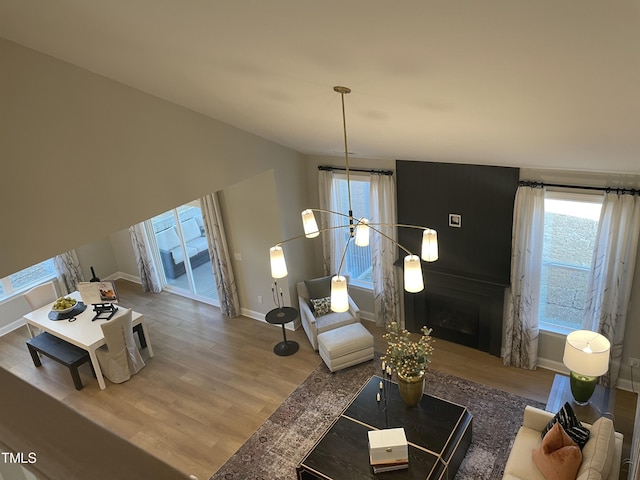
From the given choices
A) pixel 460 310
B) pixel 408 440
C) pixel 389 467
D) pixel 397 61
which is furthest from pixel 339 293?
pixel 460 310

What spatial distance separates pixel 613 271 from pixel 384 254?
270 centimetres

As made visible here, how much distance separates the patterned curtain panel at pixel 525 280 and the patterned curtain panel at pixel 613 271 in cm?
56

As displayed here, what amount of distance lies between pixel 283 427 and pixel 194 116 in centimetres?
347

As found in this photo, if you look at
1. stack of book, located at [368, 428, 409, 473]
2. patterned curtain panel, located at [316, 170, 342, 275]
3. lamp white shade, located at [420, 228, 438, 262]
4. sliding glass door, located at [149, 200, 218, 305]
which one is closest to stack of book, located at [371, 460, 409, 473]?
stack of book, located at [368, 428, 409, 473]

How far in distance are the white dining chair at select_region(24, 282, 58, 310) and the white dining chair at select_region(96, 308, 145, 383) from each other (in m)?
1.57

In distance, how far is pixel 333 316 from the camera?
6.61 metres

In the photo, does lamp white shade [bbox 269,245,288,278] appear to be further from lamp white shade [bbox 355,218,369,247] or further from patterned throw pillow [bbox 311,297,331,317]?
patterned throw pillow [bbox 311,297,331,317]

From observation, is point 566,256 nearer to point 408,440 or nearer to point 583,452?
point 583,452

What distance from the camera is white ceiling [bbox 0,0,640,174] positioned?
6.60 ft

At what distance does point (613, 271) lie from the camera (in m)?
5.11

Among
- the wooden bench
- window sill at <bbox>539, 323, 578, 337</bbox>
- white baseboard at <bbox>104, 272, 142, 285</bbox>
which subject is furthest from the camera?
white baseboard at <bbox>104, 272, 142, 285</bbox>

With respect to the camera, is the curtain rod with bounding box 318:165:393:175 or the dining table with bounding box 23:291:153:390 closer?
the dining table with bounding box 23:291:153:390

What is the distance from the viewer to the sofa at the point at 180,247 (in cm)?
795

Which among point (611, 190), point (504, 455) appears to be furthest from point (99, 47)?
point (504, 455)
